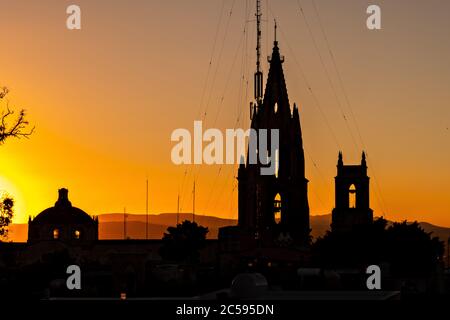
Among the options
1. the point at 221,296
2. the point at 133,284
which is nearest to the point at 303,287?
the point at 133,284

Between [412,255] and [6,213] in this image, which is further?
[412,255]

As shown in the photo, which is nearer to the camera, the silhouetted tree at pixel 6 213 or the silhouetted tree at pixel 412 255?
the silhouetted tree at pixel 6 213

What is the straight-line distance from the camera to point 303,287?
Result: 132 m

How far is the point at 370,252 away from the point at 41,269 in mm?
46038

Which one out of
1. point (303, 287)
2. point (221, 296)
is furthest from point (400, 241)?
point (221, 296)

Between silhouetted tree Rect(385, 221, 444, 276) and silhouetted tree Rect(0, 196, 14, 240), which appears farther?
silhouetted tree Rect(385, 221, 444, 276)
